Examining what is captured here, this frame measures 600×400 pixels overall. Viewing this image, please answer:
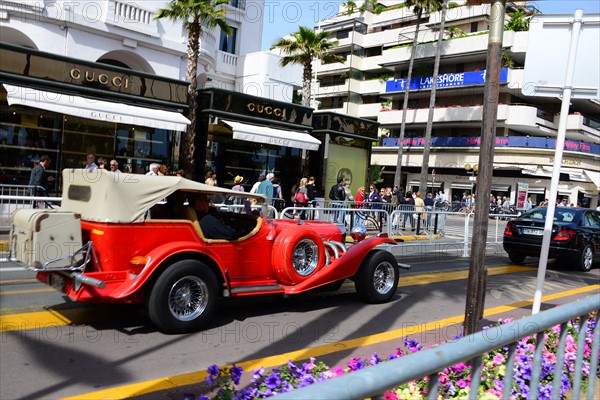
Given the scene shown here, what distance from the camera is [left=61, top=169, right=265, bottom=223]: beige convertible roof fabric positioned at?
17.0 feet

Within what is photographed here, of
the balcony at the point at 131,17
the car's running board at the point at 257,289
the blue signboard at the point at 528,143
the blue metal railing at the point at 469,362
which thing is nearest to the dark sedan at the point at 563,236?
the car's running board at the point at 257,289

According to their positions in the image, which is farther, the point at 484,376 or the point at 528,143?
the point at 528,143

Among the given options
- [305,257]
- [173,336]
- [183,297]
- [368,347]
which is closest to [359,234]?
[305,257]

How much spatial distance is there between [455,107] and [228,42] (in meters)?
24.6

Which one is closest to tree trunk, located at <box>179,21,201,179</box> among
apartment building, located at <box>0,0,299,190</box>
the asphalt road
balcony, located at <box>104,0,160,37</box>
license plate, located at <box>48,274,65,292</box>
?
apartment building, located at <box>0,0,299,190</box>

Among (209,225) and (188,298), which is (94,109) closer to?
(209,225)

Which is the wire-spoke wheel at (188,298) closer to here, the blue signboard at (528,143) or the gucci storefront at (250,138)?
the gucci storefront at (250,138)

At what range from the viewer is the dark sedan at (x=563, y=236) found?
1153 cm

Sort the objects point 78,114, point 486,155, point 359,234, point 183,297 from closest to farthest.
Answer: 1. point 486,155
2. point 183,297
3. point 359,234
4. point 78,114

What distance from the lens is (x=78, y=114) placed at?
13266 mm

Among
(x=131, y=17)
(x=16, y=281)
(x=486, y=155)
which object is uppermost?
(x=131, y=17)

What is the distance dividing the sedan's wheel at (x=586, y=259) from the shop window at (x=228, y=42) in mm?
18148

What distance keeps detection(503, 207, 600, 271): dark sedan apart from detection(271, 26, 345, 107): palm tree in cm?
1380

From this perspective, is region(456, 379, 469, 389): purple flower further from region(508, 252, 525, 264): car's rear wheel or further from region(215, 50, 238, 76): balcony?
region(215, 50, 238, 76): balcony
